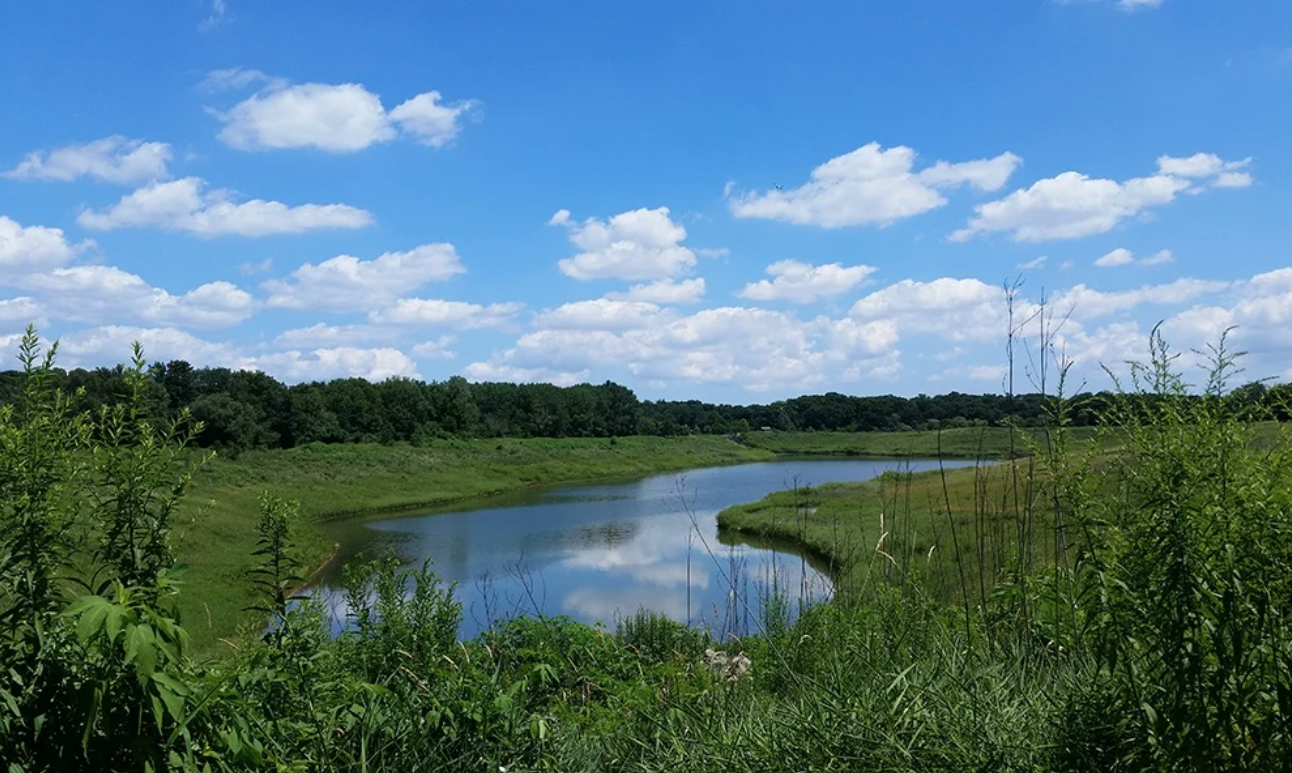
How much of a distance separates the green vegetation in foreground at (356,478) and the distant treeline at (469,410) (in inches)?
79.6

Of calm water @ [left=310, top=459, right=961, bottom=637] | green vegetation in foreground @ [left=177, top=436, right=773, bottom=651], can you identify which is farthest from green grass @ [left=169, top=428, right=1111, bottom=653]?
calm water @ [left=310, top=459, right=961, bottom=637]

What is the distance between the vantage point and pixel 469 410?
71.4m

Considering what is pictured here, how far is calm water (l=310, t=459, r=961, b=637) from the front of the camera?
9067 mm

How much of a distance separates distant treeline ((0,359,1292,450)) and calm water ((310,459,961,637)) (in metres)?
3.10

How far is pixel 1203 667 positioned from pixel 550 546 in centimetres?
2218

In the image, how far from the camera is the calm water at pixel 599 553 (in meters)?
9.07

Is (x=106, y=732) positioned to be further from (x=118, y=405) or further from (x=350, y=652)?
(x=350, y=652)

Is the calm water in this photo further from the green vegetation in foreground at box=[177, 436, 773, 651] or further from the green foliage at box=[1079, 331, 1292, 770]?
the green foliage at box=[1079, 331, 1292, 770]

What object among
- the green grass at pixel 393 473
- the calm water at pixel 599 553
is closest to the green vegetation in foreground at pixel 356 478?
the green grass at pixel 393 473

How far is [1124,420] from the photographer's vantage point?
112 inches

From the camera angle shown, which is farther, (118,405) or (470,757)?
(470,757)

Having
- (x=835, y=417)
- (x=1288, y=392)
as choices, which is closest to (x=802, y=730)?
(x=1288, y=392)

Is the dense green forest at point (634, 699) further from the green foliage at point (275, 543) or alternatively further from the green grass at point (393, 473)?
the green grass at point (393, 473)

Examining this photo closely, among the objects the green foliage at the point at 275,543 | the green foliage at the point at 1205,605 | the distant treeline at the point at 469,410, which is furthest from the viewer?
the distant treeline at the point at 469,410
